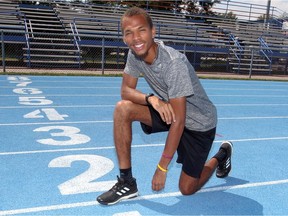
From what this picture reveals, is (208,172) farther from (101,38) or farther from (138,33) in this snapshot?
(101,38)

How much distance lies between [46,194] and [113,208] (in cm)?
70

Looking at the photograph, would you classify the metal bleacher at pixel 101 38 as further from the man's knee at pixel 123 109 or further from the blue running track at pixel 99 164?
the man's knee at pixel 123 109

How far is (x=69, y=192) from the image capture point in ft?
11.0

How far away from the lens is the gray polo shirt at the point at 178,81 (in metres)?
2.60

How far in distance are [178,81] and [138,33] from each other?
50 cm

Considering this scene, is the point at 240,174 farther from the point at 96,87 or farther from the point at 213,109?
the point at 96,87

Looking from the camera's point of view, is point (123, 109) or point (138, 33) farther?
point (123, 109)

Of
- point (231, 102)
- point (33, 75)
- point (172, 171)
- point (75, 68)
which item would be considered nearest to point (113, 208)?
point (172, 171)

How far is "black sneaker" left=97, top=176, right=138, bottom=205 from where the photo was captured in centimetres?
314

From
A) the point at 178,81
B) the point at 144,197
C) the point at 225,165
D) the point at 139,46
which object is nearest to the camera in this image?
the point at 178,81

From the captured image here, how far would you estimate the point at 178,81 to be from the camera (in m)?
2.59

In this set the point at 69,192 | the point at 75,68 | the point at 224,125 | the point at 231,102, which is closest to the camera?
the point at 69,192

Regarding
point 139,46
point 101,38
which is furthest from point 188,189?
point 101,38

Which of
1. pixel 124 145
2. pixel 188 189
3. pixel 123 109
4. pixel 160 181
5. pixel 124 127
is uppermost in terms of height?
pixel 123 109
